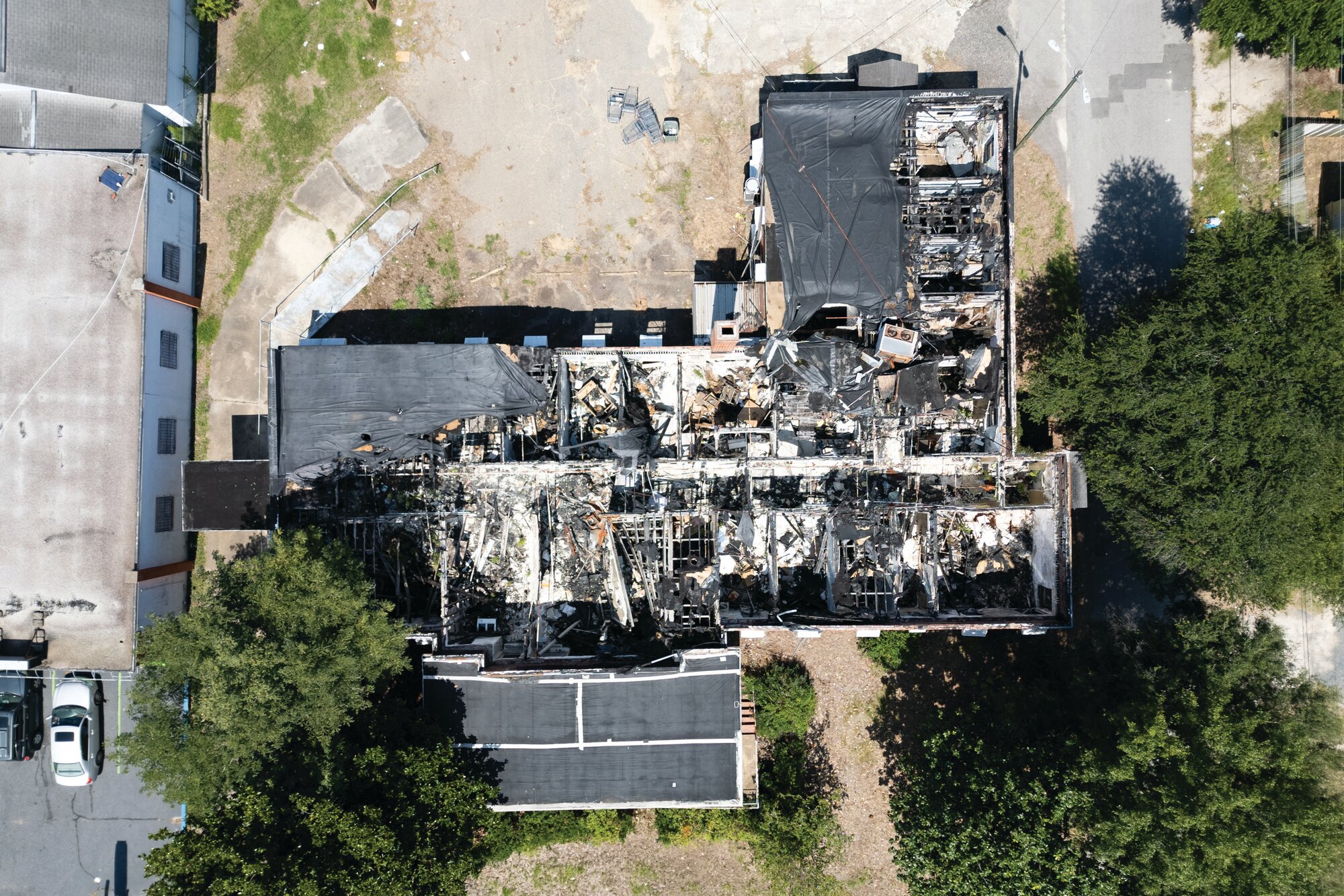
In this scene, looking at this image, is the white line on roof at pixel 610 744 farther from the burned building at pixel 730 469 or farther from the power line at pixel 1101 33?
the power line at pixel 1101 33

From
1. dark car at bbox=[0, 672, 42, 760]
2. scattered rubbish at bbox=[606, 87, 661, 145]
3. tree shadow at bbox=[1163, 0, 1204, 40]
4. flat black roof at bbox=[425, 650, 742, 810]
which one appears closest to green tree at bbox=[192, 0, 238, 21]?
scattered rubbish at bbox=[606, 87, 661, 145]

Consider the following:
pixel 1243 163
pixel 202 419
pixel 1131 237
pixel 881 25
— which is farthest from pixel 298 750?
pixel 1243 163

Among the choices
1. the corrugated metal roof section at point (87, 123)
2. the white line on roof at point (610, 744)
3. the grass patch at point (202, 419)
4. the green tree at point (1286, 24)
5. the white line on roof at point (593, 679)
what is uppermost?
the green tree at point (1286, 24)

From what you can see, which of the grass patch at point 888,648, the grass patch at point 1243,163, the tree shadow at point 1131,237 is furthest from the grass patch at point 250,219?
the grass patch at point 1243,163

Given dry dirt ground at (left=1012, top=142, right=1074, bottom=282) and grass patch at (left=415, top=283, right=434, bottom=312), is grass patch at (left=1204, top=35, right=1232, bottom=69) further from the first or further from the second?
grass patch at (left=415, top=283, right=434, bottom=312)

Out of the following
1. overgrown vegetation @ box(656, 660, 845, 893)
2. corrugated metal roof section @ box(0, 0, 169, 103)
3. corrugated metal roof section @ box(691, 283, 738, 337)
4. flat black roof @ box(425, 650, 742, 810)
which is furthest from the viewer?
corrugated metal roof section @ box(691, 283, 738, 337)

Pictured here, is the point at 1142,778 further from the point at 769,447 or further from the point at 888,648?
the point at 769,447

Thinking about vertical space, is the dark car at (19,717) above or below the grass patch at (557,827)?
above

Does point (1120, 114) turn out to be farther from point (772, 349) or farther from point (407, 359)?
point (407, 359)
